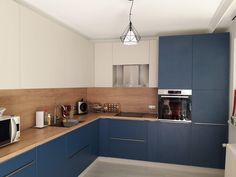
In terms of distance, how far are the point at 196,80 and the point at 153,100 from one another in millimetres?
935

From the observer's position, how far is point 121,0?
208cm

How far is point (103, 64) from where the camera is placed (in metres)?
3.86

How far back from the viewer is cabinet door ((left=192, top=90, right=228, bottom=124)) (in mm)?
3025

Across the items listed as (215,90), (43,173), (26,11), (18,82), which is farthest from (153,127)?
(26,11)

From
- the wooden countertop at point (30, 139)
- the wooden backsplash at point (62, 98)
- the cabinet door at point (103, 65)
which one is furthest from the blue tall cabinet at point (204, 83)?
the wooden countertop at point (30, 139)

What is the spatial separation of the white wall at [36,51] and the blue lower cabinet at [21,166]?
2.25 feet

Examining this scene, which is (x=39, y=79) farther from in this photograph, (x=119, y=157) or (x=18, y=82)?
(x=119, y=157)

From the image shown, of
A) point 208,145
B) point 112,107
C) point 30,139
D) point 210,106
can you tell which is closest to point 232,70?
point 210,106

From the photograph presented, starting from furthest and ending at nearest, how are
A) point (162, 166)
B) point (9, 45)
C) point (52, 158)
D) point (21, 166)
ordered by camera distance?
point (162, 166), point (52, 158), point (9, 45), point (21, 166)

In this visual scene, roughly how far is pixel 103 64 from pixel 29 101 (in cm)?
169

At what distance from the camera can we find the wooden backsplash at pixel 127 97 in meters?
3.80

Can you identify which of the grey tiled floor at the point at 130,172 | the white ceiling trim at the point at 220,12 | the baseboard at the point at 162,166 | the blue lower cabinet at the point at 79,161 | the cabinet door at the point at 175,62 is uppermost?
the white ceiling trim at the point at 220,12

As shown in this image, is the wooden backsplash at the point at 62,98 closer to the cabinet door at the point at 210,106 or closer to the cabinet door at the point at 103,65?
the cabinet door at the point at 103,65

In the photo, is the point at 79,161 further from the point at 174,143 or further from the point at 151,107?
the point at 151,107
